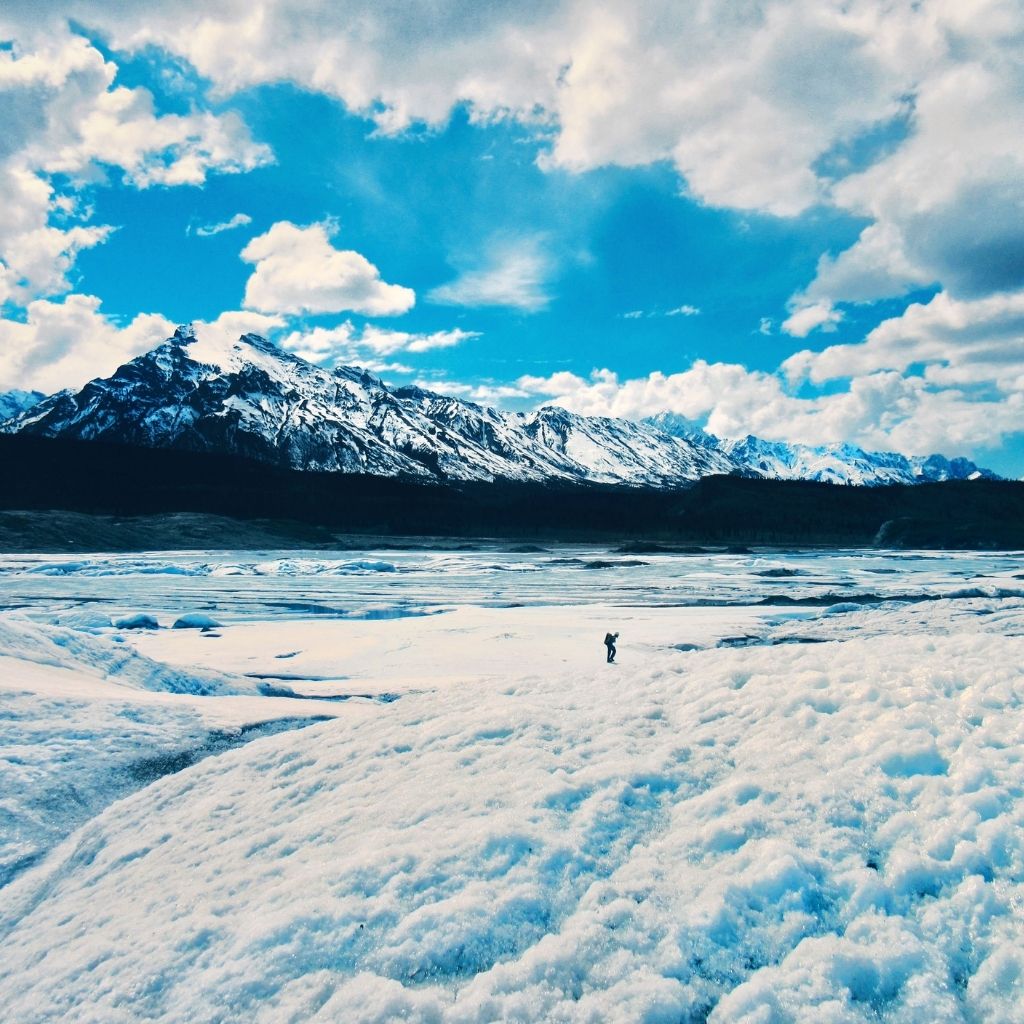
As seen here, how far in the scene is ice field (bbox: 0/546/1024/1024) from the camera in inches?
183

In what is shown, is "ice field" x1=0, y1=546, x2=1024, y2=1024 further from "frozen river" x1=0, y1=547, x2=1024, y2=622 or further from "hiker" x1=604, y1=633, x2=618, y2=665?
"frozen river" x1=0, y1=547, x2=1024, y2=622

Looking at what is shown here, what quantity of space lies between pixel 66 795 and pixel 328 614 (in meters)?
25.4

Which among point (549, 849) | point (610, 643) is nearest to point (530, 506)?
point (610, 643)

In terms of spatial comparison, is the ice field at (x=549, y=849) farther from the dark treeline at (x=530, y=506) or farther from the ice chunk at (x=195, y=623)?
the dark treeline at (x=530, y=506)

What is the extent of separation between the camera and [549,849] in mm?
5871

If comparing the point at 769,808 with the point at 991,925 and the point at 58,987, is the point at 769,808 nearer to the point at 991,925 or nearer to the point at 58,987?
the point at 991,925

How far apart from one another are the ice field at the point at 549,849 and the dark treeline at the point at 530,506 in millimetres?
110835

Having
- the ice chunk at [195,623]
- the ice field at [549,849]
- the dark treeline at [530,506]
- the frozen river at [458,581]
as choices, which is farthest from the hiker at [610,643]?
the dark treeline at [530,506]

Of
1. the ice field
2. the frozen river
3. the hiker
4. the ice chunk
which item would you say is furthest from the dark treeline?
the ice field

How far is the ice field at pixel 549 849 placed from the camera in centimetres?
466

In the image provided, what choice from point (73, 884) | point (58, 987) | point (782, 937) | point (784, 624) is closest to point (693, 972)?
point (782, 937)

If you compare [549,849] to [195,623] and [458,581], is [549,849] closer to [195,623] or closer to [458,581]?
[195,623]

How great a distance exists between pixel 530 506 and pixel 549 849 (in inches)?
6762

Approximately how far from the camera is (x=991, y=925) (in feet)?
15.4
